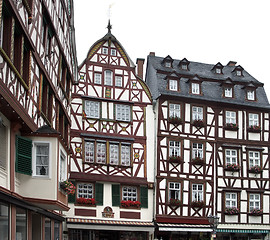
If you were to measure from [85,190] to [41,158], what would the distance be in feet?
42.3

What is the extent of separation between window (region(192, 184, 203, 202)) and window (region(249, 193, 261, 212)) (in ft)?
11.2

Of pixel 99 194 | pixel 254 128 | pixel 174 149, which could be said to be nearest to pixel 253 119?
pixel 254 128

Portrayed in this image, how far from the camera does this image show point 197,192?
30.6 meters

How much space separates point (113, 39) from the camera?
30.3 meters

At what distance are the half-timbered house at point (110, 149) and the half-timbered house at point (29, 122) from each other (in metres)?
7.45

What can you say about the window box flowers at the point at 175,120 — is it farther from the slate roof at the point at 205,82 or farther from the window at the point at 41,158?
the window at the point at 41,158

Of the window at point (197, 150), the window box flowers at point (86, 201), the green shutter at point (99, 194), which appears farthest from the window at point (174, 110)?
the window box flowers at point (86, 201)

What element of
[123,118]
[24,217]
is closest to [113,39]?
[123,118]

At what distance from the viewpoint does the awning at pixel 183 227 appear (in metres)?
28.9

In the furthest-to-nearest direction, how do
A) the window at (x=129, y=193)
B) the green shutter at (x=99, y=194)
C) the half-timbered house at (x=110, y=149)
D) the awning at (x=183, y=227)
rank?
the window at (x=129, y=193) < the awning at (x=183, y=227) < the green shutter at (x=99, y=194) < the half-timbered house at (x=110, y=149)

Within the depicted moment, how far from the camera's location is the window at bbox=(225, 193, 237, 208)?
31.1 m

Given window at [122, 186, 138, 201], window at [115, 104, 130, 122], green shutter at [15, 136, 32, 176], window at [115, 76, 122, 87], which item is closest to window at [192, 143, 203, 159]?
window at [122, 186, 138, 201]

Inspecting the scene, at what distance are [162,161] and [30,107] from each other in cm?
1545

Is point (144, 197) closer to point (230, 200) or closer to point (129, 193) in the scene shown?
point (129, 193)
